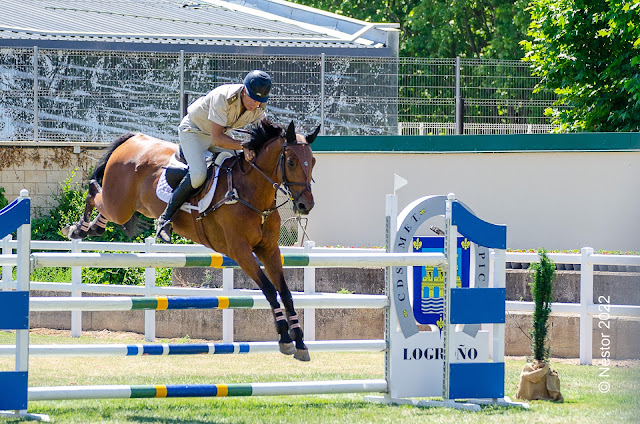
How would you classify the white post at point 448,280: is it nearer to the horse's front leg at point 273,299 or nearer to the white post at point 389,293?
the white post at point 389,293

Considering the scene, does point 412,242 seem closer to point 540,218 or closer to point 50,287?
point 50,287

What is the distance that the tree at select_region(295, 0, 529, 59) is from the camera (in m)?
29.4

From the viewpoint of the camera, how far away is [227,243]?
286 inches

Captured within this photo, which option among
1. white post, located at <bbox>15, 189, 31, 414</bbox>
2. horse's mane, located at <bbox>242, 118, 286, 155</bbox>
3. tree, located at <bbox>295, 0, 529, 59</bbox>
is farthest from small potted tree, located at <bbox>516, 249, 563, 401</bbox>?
tree, located at <bbox>295, 0, 529, 59</bbox>

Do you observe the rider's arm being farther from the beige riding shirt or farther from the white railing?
the white railing

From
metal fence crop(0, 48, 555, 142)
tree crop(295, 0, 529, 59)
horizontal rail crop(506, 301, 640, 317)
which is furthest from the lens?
tree crop(295, 0, 529, 59)

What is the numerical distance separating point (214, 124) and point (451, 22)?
24.5 metres

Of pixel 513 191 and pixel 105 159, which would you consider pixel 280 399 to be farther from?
pixel 513 191

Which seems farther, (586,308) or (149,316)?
(149,316)

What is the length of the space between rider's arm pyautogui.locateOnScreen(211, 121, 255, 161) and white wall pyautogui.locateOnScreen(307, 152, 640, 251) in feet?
28.4

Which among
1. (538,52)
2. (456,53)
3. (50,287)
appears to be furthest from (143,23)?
(456,53)

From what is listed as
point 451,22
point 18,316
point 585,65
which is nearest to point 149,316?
point 18,316

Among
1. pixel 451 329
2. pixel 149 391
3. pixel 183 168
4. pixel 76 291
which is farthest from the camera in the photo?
pixel 76 291

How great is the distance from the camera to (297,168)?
696cm
